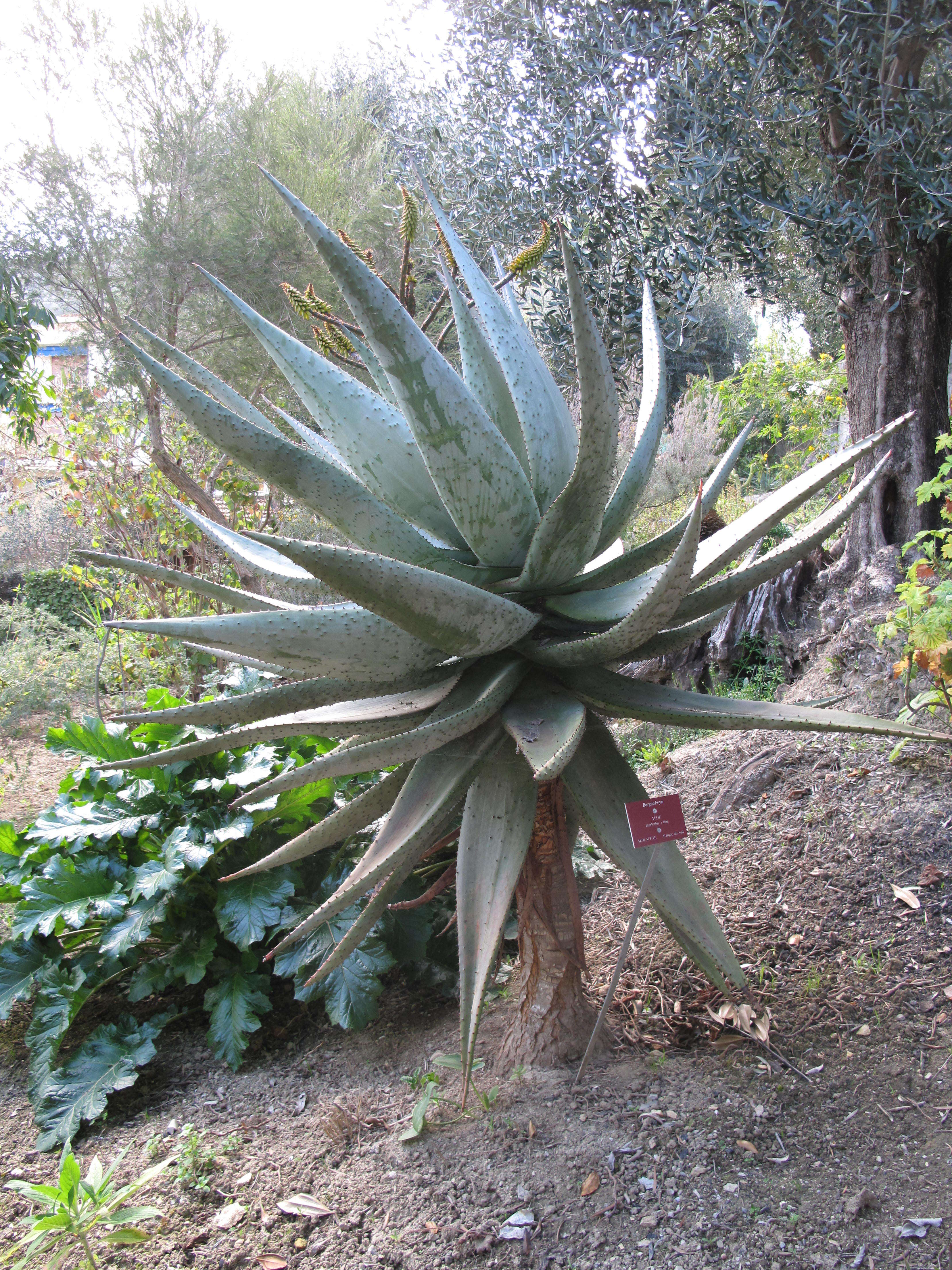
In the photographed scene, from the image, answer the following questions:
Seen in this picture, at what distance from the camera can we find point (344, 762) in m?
1.37

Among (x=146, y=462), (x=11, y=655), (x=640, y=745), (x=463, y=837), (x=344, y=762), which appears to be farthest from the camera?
(x=146, y=462)

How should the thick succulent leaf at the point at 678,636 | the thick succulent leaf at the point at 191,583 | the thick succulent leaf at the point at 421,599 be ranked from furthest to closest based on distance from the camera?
1. the thick succulent leaf at the point at 678,636
2. the thick succulent leaf at the point at 191,583
3. the thick succulent leaf at the point at 421,599

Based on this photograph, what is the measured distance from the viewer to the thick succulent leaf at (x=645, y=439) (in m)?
1.63

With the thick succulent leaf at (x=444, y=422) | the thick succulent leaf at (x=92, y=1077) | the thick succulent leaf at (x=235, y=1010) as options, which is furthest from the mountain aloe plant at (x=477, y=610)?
the thick succulent leaf at (x=92, y=1077)

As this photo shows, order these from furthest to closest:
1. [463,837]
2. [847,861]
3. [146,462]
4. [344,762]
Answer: [146,462] < [847,861] < [463,837] < [344,762]

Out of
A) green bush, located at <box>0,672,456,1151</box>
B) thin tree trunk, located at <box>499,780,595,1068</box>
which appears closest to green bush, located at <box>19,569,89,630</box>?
green bush, located at <box>0,672,456,1151</box>

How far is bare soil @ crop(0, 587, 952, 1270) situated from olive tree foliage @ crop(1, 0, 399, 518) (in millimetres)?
5954

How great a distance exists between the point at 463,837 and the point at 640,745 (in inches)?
146

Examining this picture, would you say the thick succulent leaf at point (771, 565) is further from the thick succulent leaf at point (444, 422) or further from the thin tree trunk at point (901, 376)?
the thin tree trunk at point (901, 376)

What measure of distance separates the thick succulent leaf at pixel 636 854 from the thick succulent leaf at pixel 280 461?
607 millimetres

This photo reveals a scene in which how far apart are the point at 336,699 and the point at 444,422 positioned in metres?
0.56

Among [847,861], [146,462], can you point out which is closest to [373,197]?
[146,462]

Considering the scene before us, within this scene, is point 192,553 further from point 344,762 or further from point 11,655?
point 344,762

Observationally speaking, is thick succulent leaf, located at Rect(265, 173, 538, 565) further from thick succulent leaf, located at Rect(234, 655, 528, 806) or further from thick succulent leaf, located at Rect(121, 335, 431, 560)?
thick succulent leaf, located at Rect(234, 655, 528, 806)
